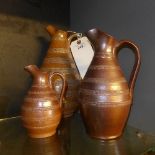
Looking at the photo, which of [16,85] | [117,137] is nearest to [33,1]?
[16,85]

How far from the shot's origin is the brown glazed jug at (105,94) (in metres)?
0.52

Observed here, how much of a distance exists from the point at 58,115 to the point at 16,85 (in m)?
0.28

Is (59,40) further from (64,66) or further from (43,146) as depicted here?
(43,146)

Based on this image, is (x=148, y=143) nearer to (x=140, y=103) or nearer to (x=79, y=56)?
(x=140, y=103)

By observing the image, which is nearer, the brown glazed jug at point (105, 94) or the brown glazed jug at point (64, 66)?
the brown glazed jug at point (105, 94)

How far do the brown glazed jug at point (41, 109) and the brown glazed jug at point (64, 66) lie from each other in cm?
9

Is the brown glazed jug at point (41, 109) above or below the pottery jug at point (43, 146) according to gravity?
above

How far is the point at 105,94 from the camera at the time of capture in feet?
1.70

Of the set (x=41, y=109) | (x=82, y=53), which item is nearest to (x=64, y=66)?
(x=82, y=53)

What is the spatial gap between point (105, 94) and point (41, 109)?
16cm

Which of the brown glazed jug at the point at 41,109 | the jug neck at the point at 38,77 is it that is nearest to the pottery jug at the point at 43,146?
the brown glazed jug at the point at 41,109

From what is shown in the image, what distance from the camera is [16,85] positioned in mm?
789

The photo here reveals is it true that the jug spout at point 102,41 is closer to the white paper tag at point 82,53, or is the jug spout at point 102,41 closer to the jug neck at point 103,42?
the jug neck at point 103,42

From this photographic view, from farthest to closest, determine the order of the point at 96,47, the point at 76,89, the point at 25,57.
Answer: the point at 25,57 < the point at 76,89 < the point at 96,47
